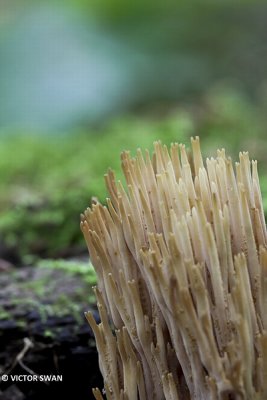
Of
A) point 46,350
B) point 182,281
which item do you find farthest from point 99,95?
point 182,281

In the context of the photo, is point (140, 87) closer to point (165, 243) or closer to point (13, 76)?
point (13, 76)

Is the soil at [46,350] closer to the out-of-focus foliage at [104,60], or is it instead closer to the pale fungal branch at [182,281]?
the pale fungal branch at [182,281]

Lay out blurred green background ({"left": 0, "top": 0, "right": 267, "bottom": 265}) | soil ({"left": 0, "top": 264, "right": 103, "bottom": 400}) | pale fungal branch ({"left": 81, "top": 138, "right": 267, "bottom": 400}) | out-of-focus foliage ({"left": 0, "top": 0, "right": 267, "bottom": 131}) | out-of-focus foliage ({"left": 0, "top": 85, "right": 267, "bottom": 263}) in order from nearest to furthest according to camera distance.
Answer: pale fungal branch ({"left": 81, "top": 138, "right": 267, "bottom": 400}), soil ({"left": 0, "top": 264, "right": 103, "bottom": 400}), out-of-focus foliage ({"left": 0, "top": 85, "right": 267, "bottom": 263}), blurred green background ({"left": 0, "top": 0, "right": 267, "bottom": 265}), out-of-focus foliage ({"left": 0, "top": 0, "right": 267, "bottom": 131})

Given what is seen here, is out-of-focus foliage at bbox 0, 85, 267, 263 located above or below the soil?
above

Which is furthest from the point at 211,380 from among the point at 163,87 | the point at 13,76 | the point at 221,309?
the point at 163,87

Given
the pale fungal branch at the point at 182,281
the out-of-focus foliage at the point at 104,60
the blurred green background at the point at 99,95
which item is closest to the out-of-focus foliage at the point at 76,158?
the blurred green background at the point at 99,95

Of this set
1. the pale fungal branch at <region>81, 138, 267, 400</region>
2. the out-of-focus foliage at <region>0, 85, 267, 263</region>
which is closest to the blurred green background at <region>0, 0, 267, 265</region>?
the out-of-focus foliage at <region>0, 85, 267, 263</region>

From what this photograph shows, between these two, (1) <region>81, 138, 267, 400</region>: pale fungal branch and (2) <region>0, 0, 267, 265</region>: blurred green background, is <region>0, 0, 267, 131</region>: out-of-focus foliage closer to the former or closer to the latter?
(2) <region>0, 0, 267, 265</region>: blurred green background
